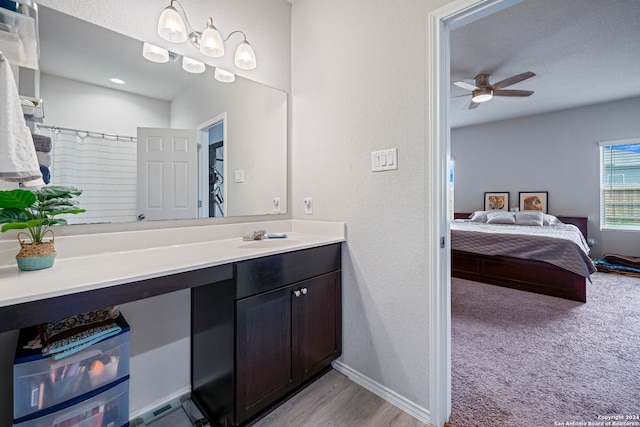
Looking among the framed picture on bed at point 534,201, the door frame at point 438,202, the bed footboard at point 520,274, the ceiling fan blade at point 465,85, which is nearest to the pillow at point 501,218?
the framed picture on bed at point 534,201

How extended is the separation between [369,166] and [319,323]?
97 cm

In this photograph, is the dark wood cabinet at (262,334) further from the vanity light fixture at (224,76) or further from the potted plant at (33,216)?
the vanity light fixture at (224,76)

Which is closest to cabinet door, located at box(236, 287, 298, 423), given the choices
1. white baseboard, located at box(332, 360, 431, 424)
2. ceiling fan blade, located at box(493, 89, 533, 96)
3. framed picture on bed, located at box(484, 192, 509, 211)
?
white baseboard, located at box(332, 360, 431, 424)

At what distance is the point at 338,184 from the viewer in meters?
1.80

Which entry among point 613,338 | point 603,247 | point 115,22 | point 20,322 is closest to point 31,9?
point 115,22

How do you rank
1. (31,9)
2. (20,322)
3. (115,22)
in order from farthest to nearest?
(115,22) < (31,9) < (20,322)

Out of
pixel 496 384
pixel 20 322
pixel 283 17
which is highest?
pixel 283 17

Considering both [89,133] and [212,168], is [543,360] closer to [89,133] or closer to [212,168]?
[212,168]

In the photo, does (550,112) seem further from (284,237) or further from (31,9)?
(31,9)

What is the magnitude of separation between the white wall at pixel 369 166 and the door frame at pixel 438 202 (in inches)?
1.5

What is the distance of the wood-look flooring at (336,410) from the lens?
137cm

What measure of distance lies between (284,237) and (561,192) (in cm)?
531

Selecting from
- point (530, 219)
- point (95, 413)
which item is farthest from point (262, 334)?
point (530, 219)

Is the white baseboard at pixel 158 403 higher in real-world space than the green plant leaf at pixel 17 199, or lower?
lower
